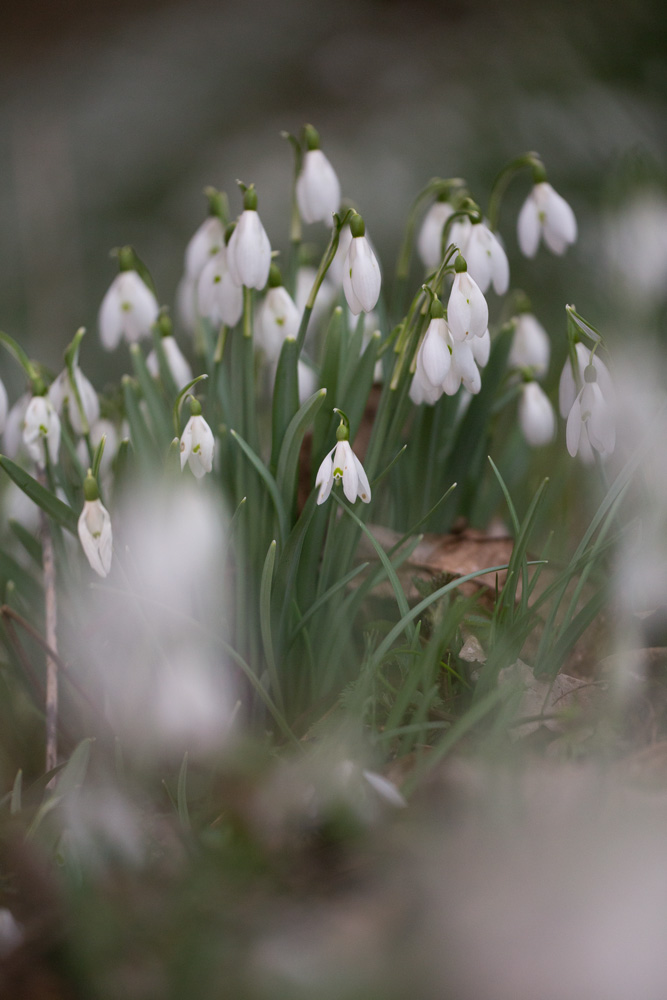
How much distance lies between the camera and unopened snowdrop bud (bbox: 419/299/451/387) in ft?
2.47

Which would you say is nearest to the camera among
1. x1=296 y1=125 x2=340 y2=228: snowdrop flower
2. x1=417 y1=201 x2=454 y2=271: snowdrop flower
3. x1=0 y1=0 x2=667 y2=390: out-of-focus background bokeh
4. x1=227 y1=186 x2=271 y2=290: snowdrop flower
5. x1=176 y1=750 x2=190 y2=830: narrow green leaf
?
x1=176 y1=750 x2=190 y2=830: narrow green leaf

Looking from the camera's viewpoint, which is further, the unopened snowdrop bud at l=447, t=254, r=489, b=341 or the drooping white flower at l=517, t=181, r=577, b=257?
the drooping white flower at l=517, t=181, r=577, b=257

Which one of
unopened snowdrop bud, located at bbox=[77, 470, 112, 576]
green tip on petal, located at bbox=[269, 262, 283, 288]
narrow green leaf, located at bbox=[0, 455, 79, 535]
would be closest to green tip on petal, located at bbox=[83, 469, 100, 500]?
unopened snowdrop bud, located at bbox=[77, 470, 112, 576]

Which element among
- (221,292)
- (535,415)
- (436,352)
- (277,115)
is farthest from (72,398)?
(277,115)

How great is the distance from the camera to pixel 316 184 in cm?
90

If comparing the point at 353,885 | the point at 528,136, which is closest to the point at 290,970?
the point at 353,885

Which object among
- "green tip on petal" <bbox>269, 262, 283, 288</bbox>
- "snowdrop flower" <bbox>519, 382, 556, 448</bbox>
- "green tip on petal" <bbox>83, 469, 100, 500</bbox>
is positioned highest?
"green tip on petal" <bbox>269, 262, 283, 288</bbox>

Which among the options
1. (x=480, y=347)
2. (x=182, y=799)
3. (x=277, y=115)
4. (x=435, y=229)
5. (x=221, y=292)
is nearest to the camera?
(x=182, y=799)

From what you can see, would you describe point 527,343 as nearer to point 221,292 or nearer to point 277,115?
point 221,292

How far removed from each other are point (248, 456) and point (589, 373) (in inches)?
14.4

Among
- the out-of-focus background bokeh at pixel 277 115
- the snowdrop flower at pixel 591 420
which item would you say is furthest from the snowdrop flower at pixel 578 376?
the out-of-focus background bokeh at pixel 277 115

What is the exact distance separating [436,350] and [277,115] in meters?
1.70

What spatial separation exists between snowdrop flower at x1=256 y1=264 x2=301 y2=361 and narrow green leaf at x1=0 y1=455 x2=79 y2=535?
12.0 inches

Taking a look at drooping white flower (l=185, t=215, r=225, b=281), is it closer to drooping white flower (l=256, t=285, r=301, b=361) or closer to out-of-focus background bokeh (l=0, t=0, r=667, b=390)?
drooping white flower (l=256, t=285, r=301, b=361)
